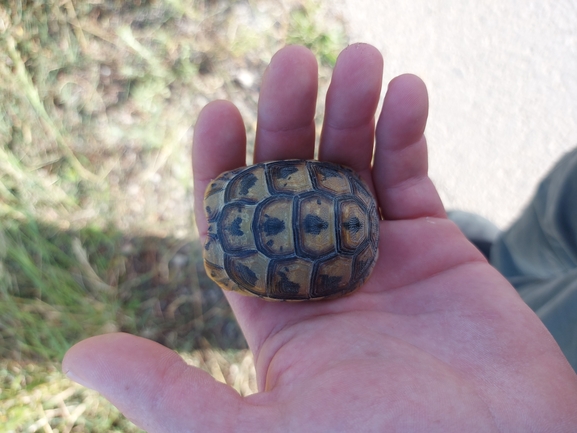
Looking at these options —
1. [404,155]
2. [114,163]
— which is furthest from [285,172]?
[114,163]

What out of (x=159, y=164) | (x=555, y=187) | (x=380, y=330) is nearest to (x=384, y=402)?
(x=380, y=330)

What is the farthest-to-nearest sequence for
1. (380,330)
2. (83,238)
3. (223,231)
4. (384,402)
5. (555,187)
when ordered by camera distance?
(83,238)
(555,187)
(223,231)
(380,330)
(384,402)

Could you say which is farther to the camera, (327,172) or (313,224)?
(327,172)

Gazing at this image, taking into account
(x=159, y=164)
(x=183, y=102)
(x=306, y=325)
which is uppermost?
(x=183, y=102)

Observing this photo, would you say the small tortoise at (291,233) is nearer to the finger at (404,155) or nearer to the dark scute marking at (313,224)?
the dark scute marking at (313,224)

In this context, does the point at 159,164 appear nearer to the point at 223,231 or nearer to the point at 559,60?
the point at 223,231

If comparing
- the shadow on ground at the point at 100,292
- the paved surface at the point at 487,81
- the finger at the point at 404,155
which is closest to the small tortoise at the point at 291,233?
the finger at the point at 404,155

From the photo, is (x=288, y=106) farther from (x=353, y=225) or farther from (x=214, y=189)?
(x=353, y=225)
